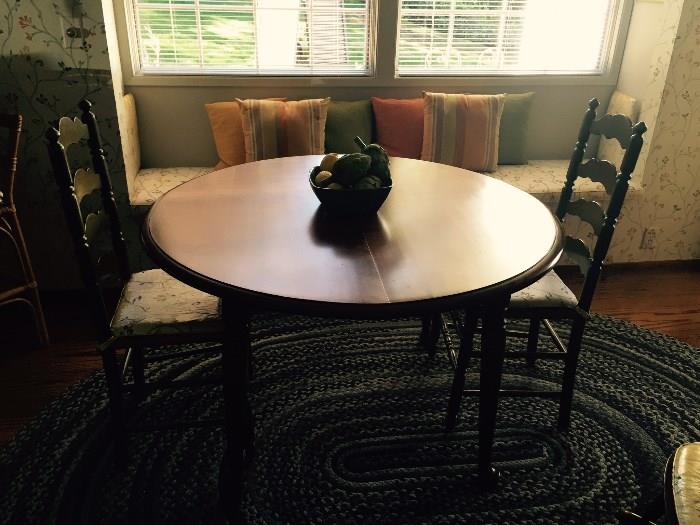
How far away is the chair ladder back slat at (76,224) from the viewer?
1512 mm

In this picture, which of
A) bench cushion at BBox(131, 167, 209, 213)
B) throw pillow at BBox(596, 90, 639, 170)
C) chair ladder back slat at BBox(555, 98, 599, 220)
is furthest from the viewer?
throw pillow at BBox(596, 90, 639, 170)

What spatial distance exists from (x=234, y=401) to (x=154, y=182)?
166 centimetres

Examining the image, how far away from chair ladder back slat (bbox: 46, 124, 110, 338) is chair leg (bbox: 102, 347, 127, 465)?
80 mm

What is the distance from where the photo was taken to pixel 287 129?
2.94 metres

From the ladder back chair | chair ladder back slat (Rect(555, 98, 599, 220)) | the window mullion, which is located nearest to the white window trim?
the window mullion

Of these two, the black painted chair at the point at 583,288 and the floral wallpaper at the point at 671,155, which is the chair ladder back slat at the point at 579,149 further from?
the floral wallpaper at the point at 671,155

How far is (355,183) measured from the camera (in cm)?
165

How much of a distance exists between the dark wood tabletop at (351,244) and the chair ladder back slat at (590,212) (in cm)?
19

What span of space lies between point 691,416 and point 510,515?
0.89m

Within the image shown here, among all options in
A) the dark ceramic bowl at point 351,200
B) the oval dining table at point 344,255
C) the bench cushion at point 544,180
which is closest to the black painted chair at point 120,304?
the oval dining table at point 344,255

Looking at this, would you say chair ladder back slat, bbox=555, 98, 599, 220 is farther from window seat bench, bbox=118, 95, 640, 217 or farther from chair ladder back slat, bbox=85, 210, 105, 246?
chair ladder back slat, bbox=85, 210, 105, 246

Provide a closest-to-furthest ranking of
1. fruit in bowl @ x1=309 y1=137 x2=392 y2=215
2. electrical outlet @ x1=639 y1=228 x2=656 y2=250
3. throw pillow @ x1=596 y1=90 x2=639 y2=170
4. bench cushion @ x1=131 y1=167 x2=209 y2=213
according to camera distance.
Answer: fruit in bowl @ x1=309 y1=137 x2=392 y2=215 → bench cushion @ x1=131 y1=167 x2=209 y2=213 → throw pillow @ x1=596 y1=90 x2=639 y2=170 → electrical outlet @ x1=639 y1=228 x2=656 y2=250

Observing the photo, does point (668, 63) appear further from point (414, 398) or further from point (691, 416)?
point (414, 398)

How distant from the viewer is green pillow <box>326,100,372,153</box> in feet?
10.1
